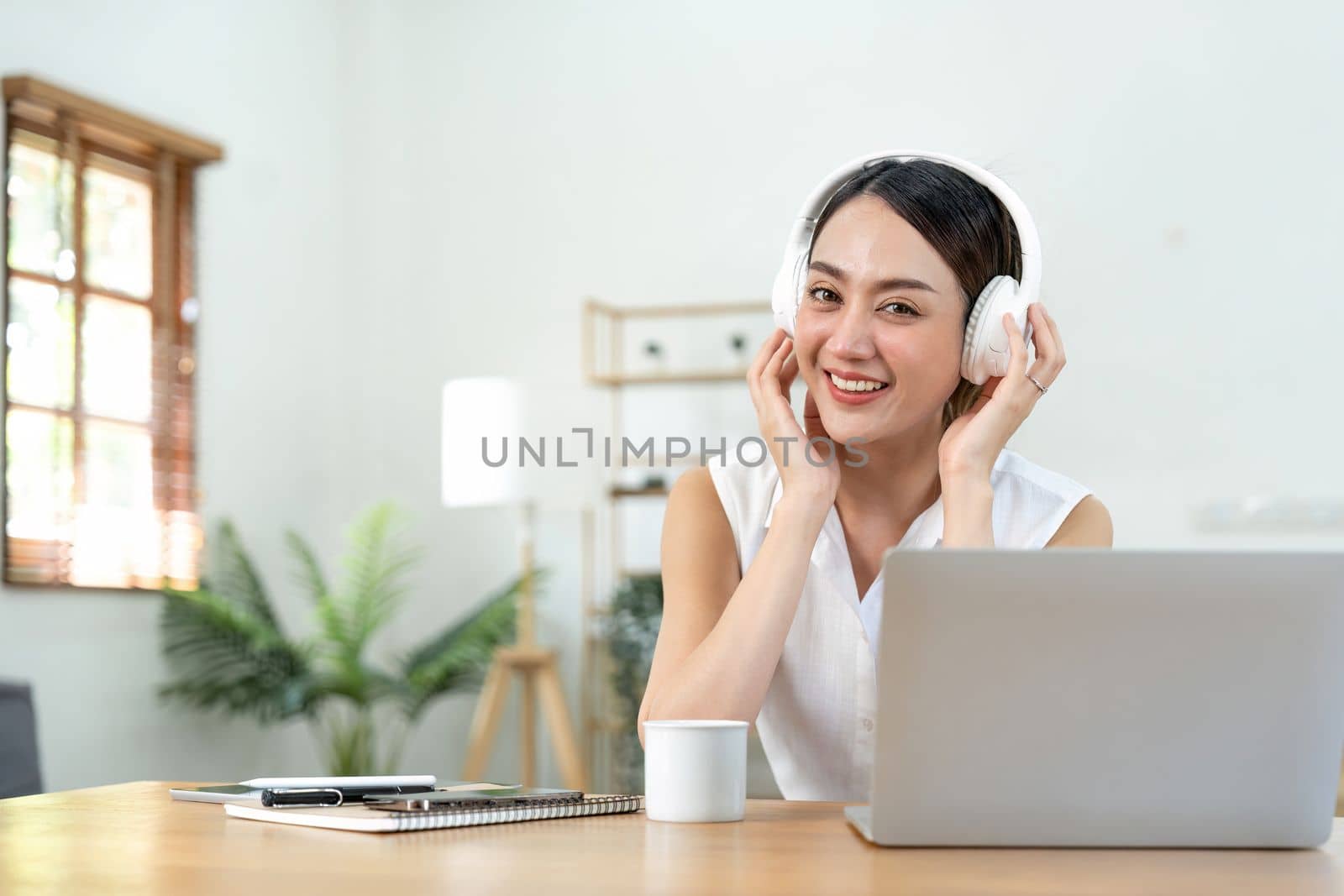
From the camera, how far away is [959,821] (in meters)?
0.91

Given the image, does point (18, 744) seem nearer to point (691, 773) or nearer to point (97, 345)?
point (97, 345)

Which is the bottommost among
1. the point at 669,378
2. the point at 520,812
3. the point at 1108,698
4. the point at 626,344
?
the point at 520,812

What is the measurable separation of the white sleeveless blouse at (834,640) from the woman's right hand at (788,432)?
0.07 metres

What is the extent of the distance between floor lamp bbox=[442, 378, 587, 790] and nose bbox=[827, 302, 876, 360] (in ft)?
9.40

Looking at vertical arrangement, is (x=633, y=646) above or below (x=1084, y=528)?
below

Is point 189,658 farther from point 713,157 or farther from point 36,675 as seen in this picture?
point 713,157

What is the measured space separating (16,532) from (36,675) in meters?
0.40

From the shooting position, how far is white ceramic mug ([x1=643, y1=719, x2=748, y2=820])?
108 cm

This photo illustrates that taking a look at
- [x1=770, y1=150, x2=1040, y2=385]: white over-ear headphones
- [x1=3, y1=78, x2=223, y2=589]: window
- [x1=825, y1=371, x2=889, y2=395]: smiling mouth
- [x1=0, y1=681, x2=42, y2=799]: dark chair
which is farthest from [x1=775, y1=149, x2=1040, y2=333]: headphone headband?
[x1=3, y1=78, x2=223, y2=589]: window

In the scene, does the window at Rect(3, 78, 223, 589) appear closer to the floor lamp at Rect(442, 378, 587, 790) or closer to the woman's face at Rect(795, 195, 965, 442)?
the floor lamp at Rect(442, 378, 587, 790)

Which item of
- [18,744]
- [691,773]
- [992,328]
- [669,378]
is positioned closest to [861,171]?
[992,328]

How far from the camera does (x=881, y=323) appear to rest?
165 centimetres

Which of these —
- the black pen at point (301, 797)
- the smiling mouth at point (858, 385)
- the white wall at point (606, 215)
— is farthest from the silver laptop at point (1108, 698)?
the white wall at point (606, 215)

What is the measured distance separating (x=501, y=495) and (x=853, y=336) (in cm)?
294
